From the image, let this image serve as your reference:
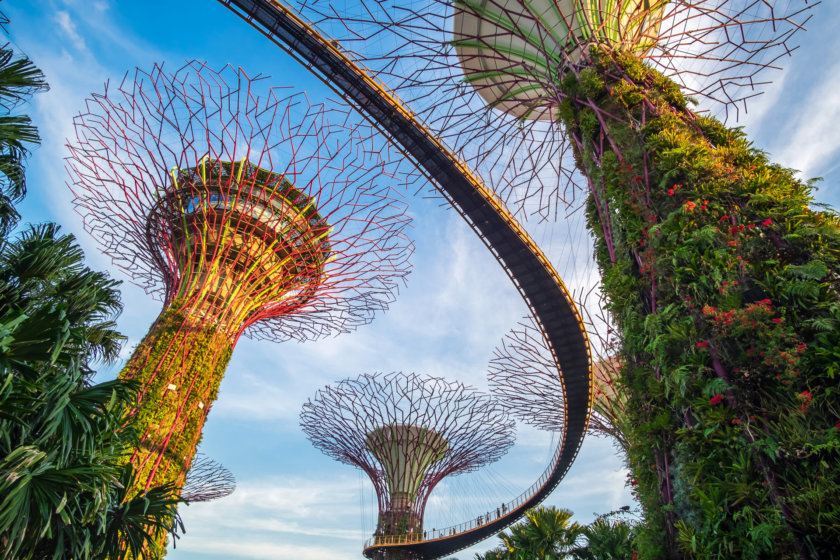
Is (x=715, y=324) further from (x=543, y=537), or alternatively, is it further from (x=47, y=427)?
(x=543, y=537)

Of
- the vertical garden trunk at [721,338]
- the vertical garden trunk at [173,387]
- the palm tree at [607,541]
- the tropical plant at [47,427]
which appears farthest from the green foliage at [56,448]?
the palm tree at [607,541]

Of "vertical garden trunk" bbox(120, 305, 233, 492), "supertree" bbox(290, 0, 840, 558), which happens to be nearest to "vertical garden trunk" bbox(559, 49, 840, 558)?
"supertree" bbox(290, 0, 840, 558)

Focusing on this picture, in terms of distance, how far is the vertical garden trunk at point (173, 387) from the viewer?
9.98 m

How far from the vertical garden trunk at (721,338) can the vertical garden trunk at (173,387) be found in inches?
376

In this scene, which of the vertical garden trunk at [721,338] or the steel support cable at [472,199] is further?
the steel support cable at [472,199]

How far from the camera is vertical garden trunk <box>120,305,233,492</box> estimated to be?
9.98m

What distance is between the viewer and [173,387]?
1082 centimetres

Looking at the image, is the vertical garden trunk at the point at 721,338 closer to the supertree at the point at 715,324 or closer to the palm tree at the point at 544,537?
the supertree at the point at 715,324

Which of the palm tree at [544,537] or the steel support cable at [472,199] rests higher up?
the steel support cable at [472,199]

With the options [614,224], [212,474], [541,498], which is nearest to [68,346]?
[614,224]

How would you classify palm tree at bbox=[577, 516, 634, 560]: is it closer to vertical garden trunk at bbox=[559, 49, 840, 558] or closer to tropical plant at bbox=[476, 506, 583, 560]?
tropical plant at bbox=[476, 506, 583, 560]

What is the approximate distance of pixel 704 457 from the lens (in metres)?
3.26

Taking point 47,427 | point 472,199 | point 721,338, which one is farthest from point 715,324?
point 472,199

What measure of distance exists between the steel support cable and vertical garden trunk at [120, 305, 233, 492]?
6.92m
